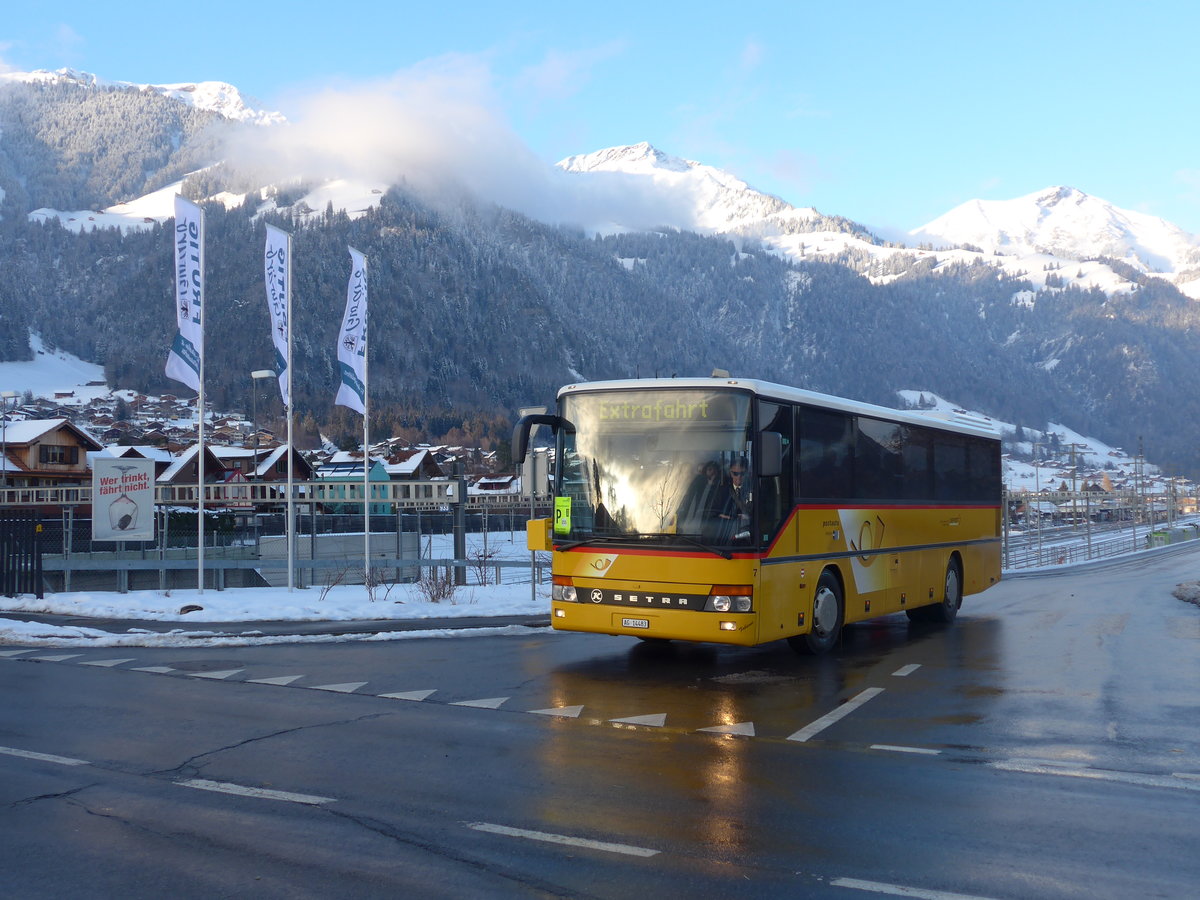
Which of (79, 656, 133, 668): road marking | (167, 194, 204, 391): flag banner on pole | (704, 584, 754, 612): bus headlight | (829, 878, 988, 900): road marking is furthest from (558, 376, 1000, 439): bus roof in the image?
(167, 194, 204, 391): flag banner on pole

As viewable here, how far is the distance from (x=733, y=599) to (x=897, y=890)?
6.28 m

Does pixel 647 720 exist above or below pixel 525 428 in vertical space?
below

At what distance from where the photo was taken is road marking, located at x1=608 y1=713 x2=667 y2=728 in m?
8.97

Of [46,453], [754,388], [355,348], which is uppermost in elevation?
[355,348]

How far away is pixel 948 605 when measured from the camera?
17219mm

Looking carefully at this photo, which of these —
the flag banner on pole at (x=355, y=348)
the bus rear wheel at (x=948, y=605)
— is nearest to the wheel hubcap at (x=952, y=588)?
the bus rear wheel at (x=948, y=605)

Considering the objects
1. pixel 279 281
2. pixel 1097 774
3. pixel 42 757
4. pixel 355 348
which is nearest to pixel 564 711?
pixel 42 757

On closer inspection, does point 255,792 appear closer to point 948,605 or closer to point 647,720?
point 647,720

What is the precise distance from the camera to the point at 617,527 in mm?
11836

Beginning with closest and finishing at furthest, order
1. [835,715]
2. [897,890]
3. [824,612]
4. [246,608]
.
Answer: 1. [897,890]
2. [835,715]
3. [824,612]
4. [246,608]

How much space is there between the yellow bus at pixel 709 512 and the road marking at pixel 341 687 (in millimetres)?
2444

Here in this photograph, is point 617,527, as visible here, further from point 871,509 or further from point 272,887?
point 272,887

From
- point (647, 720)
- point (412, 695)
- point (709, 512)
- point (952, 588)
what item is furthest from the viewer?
point (952, 588)

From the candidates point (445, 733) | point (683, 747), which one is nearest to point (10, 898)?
point (445, 733)
